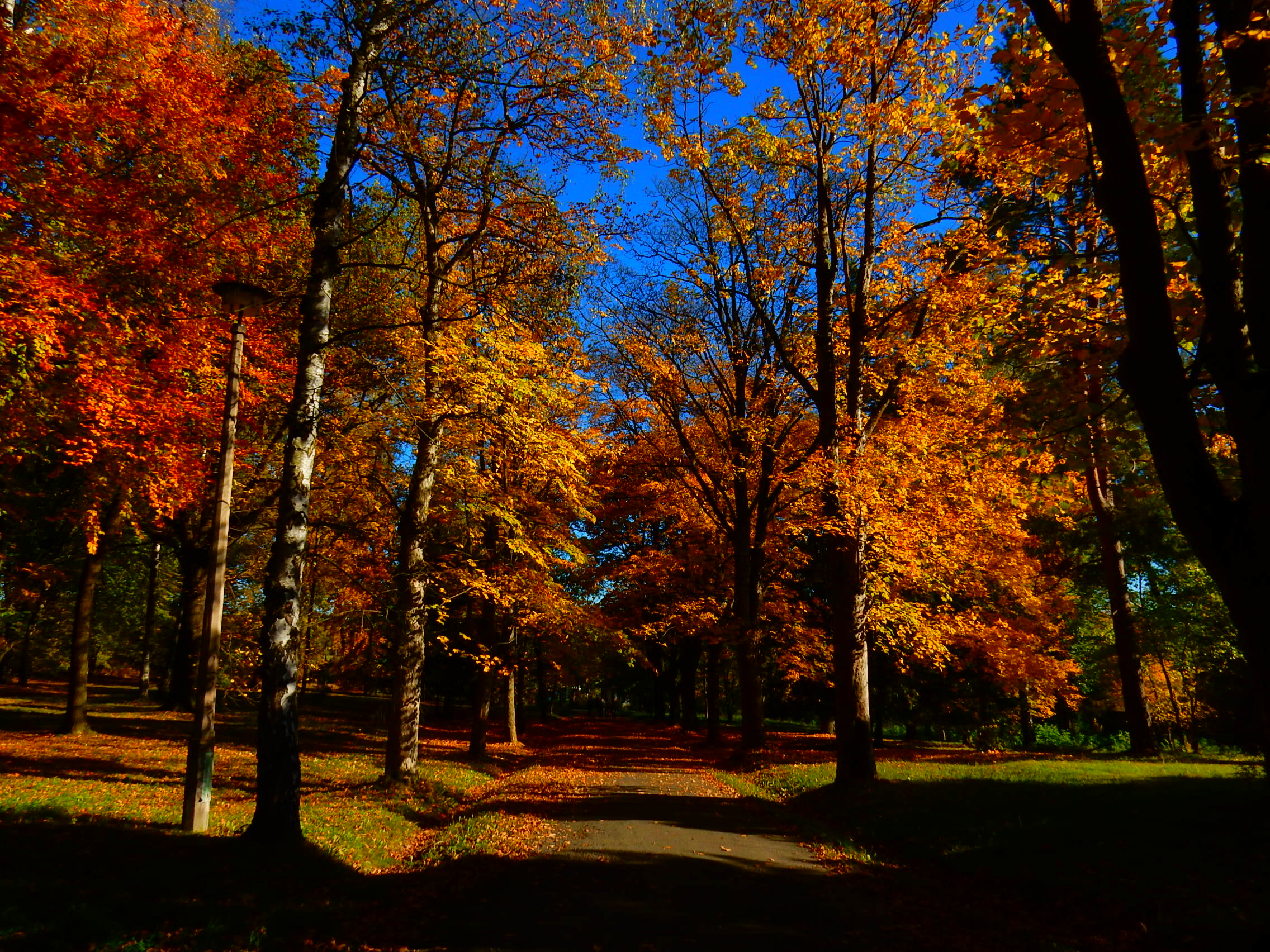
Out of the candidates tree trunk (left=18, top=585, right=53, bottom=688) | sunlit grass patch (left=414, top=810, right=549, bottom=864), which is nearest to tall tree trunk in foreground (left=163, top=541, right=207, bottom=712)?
tree trunk (left=18, top=585, right=53, bottom=688)

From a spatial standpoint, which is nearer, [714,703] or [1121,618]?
[1121,618]

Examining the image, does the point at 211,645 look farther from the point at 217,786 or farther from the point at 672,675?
the point at 672,675

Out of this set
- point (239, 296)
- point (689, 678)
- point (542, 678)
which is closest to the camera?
point (239, 296)

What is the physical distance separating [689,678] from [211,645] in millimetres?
29758

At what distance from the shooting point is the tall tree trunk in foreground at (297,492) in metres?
8.02

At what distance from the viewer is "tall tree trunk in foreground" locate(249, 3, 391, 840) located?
8.02m

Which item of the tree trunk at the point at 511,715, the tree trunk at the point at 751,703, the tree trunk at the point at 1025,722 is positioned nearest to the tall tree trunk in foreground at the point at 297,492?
the tree trunk at the point at 751,703

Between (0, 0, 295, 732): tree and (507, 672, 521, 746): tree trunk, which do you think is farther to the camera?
(507, 672, 521, 746): tree trunk

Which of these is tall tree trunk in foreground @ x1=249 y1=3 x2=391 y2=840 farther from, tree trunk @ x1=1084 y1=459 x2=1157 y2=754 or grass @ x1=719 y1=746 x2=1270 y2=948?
tree trunk @ x1=1084 y1=459 x2=1157 y2=754

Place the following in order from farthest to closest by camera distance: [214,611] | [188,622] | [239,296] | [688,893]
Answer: [188,622] → [239,296] → [214,611] → [688,893]

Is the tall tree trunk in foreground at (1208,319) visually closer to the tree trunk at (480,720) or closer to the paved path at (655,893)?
the paved path at (655,893)

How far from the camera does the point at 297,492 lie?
28.5 feet

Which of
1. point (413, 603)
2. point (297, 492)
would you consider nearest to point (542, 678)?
point (413, 603)

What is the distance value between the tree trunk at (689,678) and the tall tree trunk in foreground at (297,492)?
28.4 m
